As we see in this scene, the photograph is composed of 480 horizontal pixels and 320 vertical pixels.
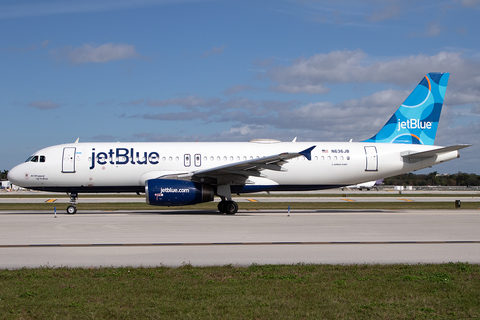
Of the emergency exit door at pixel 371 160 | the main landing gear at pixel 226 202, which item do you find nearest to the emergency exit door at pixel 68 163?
the main landing gear at pixel 226 202

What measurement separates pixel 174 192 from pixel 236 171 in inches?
135

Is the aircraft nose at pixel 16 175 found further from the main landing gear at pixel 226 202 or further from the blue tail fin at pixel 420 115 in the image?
the blue tail fin at pixel 420 115

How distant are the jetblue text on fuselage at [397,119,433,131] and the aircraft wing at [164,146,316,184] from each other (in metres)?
8.25

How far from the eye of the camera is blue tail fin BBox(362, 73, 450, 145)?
26.0 metres

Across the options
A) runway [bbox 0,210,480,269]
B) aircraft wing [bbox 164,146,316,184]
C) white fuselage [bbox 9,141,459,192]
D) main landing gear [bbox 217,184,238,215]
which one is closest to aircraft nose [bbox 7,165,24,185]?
white fuselage [bbox 9,141,459,192]

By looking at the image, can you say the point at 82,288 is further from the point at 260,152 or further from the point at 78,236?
the point at 260,152

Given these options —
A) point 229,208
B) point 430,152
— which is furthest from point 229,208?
point 430,152

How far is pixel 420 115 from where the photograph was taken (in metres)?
26.0

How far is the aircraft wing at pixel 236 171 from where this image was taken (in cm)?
2097

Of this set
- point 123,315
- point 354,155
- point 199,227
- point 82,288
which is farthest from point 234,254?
point 354,155

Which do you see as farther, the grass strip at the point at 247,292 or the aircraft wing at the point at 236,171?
the aircraft wing at the point at 236,171

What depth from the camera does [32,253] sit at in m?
10.3

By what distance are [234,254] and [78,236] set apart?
5908mm

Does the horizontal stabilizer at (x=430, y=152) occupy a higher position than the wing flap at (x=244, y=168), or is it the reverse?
the horizontal stabilizer at (x=430, y=152)
